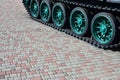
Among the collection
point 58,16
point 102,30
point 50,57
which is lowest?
point 50,57

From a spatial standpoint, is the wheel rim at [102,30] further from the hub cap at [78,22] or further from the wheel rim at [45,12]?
the wheel rim at [45,12]

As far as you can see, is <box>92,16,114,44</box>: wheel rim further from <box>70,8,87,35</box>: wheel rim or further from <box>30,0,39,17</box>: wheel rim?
→ <box>30,0,39,17</box>: wheel rim

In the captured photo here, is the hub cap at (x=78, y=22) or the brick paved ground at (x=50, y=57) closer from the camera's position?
the brick paved ground at (x=50, y=57)

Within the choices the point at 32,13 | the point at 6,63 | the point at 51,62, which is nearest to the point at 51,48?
the point at 51,62

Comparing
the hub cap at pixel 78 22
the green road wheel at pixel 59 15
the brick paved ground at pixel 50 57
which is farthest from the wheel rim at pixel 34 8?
the hub cap at pixel 78 22

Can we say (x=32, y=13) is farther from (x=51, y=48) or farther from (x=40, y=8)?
(x=51, y=48)

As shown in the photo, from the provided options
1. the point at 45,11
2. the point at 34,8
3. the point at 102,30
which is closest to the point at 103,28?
the point at 102,30

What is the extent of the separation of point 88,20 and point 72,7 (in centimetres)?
Result: 130

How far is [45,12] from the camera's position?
1176cm

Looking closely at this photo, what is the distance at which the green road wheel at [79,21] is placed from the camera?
9.23 metres

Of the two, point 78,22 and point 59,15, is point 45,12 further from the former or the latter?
point 78,22

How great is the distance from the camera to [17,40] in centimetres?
931

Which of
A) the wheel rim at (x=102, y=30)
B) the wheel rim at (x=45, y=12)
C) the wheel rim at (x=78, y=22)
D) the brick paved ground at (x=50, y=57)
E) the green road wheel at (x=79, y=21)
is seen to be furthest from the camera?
the wheel rim at (x=45, y=12)

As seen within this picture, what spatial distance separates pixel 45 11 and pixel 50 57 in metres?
4.42
